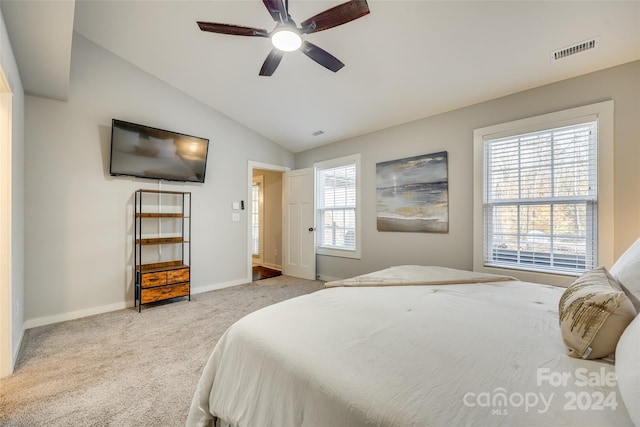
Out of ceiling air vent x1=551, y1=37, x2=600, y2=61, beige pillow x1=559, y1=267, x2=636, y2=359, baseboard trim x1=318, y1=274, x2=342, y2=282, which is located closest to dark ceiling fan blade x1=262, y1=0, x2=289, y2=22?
beige pillow x1=559, y1=267, x2=636, y2=359

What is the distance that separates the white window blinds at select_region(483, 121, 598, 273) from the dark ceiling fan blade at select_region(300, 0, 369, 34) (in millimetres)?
2240

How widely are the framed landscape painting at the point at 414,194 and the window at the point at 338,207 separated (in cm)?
51

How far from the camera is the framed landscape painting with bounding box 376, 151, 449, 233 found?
3539 millimetres

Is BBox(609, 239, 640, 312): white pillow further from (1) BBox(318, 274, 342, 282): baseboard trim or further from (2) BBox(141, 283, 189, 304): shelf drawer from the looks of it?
(2) BBox(141, 283, 189, 304): shelf drawer

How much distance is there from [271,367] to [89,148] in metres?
3.72

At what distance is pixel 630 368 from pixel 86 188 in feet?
14.7

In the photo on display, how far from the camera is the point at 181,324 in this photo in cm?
295

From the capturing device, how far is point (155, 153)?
368cm

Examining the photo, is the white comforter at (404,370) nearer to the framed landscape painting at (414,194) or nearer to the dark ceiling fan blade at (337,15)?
the dark ceiling fan blade at (337,15)

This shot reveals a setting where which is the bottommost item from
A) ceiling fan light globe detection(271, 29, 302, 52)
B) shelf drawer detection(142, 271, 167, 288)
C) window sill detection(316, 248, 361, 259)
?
shelf drawer detection(142, 271, 167, 288)

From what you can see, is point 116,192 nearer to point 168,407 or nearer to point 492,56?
point 168,407

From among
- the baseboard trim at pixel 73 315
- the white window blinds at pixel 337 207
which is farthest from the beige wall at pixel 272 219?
the baseboard trim at pixel 73 315

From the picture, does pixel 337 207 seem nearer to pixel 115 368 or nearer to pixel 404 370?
pixel 115 368

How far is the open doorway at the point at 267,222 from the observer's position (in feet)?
20.4
